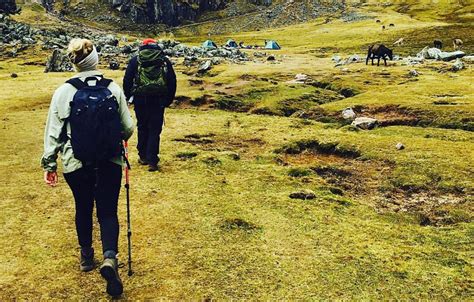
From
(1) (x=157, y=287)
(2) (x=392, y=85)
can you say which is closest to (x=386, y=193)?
(1) (x=157, y=287)

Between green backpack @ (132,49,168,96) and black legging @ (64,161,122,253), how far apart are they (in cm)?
837

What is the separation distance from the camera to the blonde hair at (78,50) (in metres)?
8.97

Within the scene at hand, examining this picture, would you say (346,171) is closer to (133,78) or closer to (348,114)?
(133,78)

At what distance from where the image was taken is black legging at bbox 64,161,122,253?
917 cm

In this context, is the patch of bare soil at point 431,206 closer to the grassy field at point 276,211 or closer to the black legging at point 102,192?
the grassy field at point 276,211

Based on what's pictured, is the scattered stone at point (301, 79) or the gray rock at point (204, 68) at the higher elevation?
the scattered stone at point (301, 79)

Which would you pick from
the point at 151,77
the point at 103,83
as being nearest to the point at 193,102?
the point at 151,77

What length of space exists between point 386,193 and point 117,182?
10735mm

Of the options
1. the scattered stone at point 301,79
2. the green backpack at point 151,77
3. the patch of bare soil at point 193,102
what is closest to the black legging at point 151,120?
the green backpack at point 151,77

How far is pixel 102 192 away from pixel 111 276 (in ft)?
5.48

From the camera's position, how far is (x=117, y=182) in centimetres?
948

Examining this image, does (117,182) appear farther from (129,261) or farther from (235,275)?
(235,275)

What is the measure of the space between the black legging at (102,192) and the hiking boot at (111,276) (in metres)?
0.37

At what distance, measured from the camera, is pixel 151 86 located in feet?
56.7
